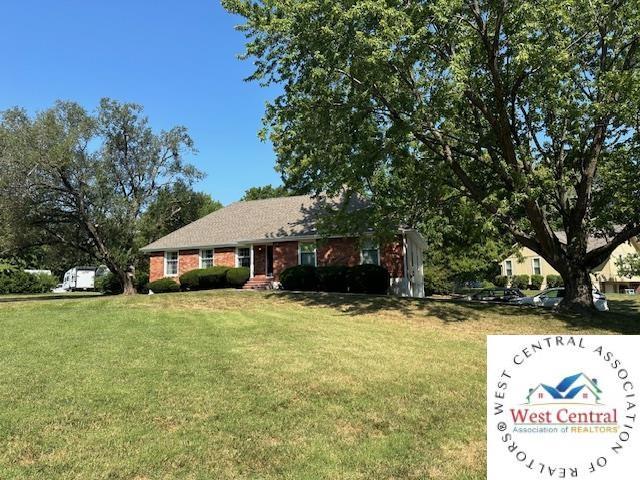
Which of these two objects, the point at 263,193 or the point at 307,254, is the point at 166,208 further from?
the point at 263,193

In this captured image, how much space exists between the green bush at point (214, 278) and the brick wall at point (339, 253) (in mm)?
4429

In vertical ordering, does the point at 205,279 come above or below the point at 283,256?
below

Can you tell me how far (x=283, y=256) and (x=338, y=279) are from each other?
16.6 feet

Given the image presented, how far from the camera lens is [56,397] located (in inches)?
256

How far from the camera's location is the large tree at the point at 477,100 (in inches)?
545

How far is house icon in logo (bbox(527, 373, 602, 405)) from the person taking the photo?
122 inches

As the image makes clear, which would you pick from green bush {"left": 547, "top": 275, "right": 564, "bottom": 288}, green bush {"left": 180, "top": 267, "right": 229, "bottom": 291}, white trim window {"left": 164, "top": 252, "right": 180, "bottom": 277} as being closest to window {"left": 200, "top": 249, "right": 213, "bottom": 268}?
green bush {"left": 180, "top": 267, "right": 229, "bottom": 291}

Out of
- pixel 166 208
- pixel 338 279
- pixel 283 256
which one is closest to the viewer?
pixel 338 279

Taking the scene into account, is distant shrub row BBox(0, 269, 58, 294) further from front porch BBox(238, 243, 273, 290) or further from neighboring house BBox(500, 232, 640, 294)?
neighboring house BBox(500, 232, 640, 294)

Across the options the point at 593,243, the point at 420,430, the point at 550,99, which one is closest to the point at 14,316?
the point at 420,430

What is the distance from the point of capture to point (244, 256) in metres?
30.0

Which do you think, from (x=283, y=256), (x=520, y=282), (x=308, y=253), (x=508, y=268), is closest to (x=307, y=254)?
(x=308, y=253)

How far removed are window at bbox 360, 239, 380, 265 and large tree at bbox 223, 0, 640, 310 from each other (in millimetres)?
6466

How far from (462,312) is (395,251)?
915 centimetres
